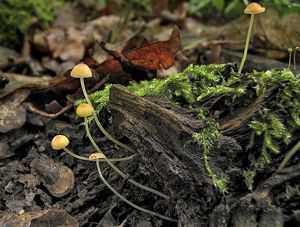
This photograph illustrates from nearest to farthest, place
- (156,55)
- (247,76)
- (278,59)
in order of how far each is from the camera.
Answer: (247,76) → (156,55) → (278,59)

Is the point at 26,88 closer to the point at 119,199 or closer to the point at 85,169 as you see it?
the point at 85,169

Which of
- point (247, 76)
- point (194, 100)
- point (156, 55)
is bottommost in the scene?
point (156, 55)

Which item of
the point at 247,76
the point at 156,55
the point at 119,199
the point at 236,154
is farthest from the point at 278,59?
the point at 119,199

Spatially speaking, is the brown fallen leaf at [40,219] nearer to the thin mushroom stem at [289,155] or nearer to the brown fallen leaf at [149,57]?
the thin mushroom stem at [289,155]

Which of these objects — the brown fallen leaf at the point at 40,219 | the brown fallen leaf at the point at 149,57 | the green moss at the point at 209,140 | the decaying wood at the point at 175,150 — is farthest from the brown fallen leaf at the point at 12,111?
the green moss at the point at 209,140

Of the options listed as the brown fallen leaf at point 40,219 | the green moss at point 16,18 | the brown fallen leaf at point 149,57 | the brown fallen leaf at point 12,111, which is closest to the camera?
the brown fallen leaf at point 40,219

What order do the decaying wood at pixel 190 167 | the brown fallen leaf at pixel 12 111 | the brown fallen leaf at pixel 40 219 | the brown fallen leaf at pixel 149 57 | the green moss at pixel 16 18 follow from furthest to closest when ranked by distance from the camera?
the green moss at pixel 16 18 < the brown fallen leaf at pixel 149 57 < the brown fallen leaf at pixel 12 111 < the brown fallen leaf at pixel 40 219 < the decaying wood at pixel 190 167
